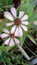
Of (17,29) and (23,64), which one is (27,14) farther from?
(23,64)

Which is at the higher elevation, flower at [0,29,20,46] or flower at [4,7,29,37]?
flower at [4,7,29,37]

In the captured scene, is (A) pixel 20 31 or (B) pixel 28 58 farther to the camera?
(B) pixel 28 58

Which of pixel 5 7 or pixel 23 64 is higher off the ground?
pixel 5 7

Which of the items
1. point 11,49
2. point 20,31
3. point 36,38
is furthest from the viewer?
point 36,38

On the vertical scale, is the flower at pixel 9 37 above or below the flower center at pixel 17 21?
below

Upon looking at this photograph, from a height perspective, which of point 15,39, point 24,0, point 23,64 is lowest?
point 23,64

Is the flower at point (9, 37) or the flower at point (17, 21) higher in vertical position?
the flower at point (17, 21)

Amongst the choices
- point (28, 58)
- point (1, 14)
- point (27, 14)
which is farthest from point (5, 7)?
point (28, 58)

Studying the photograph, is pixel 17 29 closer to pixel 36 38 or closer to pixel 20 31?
pixel 20 31

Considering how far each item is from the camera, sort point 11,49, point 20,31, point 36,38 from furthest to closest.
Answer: point 36,38 < point 11,49 < point 20,31

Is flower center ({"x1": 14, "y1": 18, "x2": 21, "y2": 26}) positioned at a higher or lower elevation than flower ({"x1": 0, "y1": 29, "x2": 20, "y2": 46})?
higher
